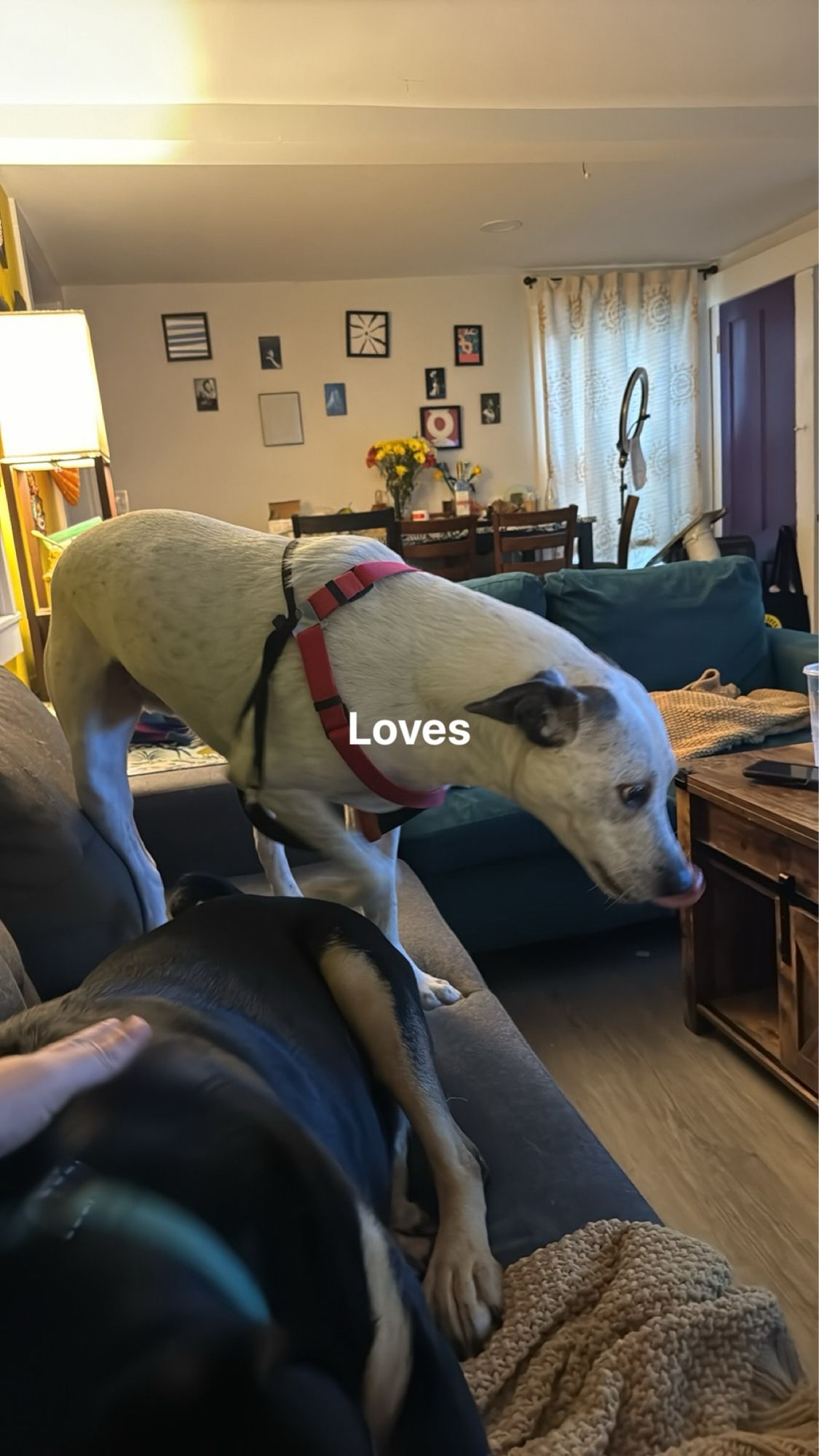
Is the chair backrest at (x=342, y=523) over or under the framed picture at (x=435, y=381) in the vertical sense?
under

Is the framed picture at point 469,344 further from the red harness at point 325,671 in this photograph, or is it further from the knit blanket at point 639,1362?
the knit blanket at point 639,1362

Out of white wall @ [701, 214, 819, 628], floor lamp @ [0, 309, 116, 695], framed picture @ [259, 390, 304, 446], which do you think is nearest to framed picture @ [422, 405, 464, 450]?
framed picture @ [259, 390, 304, 446]

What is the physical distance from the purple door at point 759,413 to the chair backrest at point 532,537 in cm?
196

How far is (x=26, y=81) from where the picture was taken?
3.27m

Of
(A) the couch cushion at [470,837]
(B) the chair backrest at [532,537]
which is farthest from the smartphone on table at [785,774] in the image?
(B) the chair backrest at [532,537]

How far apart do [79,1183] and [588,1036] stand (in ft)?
5.66

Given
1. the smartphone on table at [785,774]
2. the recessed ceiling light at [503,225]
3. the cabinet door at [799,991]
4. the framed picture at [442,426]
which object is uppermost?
the recessed ceiling light at [503,225]

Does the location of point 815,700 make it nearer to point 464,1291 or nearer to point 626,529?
point 464,1291

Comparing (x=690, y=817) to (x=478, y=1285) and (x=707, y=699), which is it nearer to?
(x=707, y=699)

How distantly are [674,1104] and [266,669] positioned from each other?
4.38ft

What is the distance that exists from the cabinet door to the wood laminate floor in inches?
4.0

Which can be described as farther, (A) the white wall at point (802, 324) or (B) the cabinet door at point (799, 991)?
(A) the white wall at point (802, 324)

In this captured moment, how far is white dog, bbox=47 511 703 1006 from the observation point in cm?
80

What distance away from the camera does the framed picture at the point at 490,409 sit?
641 cm
